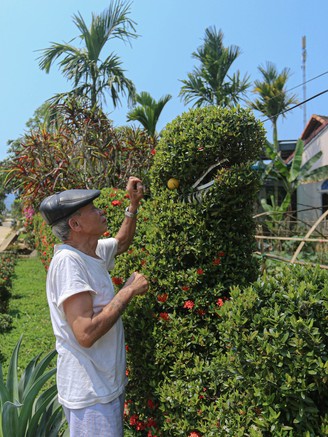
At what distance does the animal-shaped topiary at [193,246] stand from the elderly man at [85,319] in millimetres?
386

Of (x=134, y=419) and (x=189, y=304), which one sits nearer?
(x=189, y=304)

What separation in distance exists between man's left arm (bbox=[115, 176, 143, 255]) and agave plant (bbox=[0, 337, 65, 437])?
93 cm

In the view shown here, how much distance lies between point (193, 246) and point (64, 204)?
31.7 inches

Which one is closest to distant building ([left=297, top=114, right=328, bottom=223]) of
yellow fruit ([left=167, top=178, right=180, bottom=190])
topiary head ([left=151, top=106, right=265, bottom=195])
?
topiary head ([left=151, top=106, right=265, bottom=195])

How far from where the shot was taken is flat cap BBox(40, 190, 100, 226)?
2.10 metres

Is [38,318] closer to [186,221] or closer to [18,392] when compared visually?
[18,392]

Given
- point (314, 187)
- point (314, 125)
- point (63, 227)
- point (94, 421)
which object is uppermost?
point (314, 125)

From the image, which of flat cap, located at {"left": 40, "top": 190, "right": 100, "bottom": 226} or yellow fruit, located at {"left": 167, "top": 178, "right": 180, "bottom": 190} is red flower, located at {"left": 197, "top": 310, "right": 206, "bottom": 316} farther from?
flat cap, located at {"left": 40, "top": 190, "right": 100, "bottom": 226}

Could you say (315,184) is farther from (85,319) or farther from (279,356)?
(85,319)

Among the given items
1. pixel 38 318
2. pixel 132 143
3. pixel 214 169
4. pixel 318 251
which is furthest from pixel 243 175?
pixel 318 251

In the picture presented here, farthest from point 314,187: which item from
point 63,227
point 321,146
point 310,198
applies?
point 63,227

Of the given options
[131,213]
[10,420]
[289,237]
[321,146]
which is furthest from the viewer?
[321,146]

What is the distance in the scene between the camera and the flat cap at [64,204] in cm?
210

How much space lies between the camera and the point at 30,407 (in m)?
2.54
